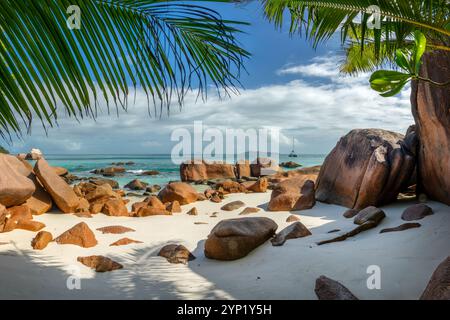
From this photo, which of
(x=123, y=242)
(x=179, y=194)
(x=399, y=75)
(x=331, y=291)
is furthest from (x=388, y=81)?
(x=179, y=194)

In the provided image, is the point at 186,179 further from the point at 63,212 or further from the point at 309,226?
the point at 309,226

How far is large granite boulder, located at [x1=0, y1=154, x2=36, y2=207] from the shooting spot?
5.84 meters

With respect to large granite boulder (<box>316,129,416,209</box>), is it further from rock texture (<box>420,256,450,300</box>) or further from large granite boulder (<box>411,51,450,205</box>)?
rock texture (<box>420,256,450,300</box>)

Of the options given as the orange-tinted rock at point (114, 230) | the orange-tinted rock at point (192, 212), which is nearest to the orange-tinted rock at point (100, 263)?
the orange-tinted rock at point (114, 230)

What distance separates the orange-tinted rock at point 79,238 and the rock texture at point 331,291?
333 centimetres

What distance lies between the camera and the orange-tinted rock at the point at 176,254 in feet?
13.8

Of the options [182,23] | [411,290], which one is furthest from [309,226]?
[182,23]

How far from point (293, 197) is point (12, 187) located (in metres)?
5.43

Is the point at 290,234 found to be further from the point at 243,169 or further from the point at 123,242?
the point at 243,169

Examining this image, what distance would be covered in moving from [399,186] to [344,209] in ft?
3.48

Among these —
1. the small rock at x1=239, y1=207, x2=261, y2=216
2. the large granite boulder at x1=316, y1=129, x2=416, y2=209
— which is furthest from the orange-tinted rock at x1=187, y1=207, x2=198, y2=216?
the large granite boulder at x1=316, y1=129, x2=416, y2=209

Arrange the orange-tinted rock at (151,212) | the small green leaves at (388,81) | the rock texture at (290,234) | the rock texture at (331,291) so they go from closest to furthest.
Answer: the small green leaves at (388,81) < the rock texture at (331,291) < the rock texture at (290,234) < the orange-tinted rock at (151,212)

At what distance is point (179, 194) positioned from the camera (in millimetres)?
9109

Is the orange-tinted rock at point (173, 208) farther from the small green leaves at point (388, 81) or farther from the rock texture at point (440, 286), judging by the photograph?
the small green leaves at point (388, 81)
